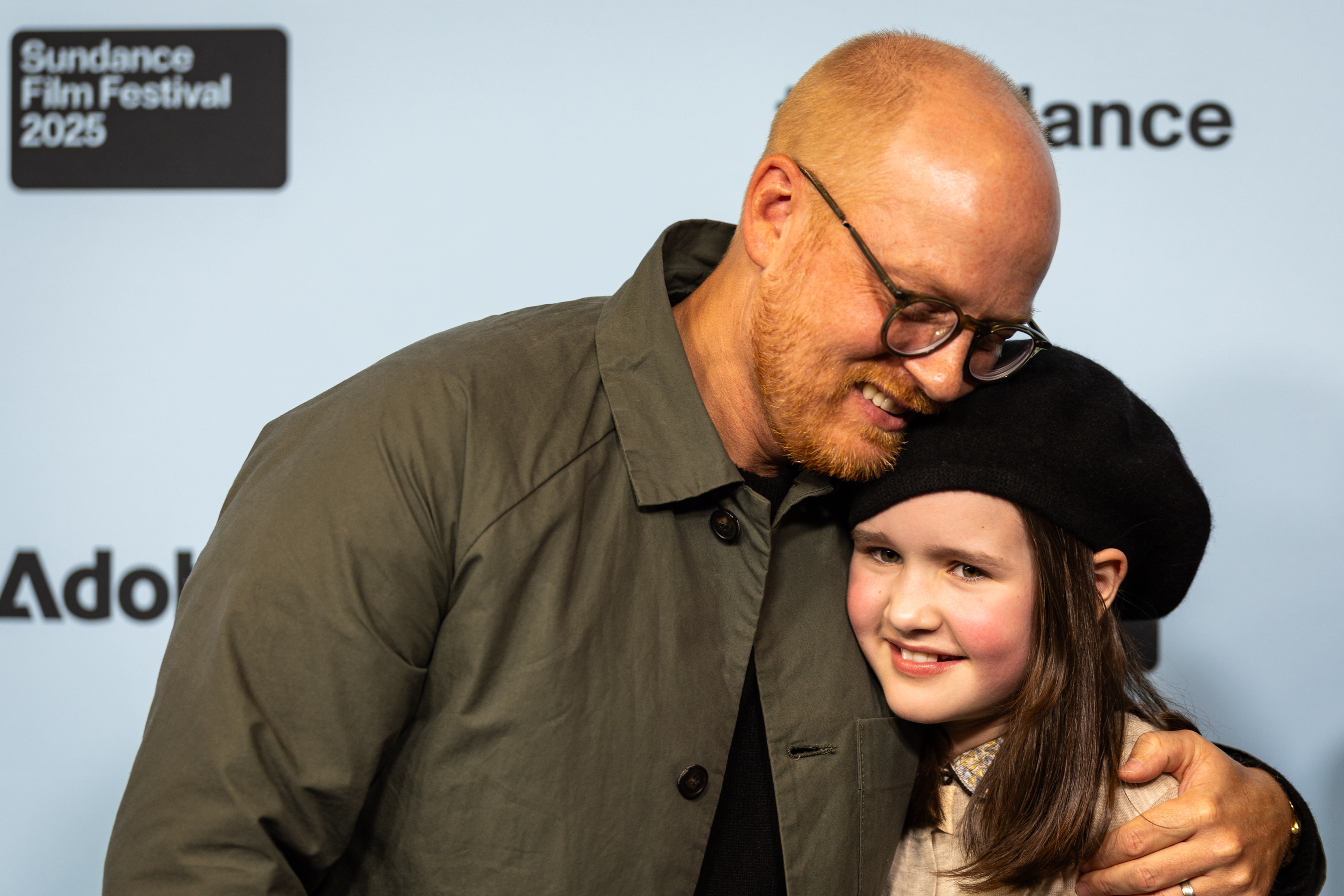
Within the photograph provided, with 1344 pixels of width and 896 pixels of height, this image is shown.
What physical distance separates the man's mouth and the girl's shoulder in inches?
19.8

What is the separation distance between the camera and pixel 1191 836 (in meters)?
1.17

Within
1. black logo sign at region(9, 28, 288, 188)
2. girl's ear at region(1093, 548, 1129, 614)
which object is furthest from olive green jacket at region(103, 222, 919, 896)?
black logo sign at region(9, 28, 288, 188)

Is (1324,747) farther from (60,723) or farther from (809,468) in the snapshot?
(60,723)

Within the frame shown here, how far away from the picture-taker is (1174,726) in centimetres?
132

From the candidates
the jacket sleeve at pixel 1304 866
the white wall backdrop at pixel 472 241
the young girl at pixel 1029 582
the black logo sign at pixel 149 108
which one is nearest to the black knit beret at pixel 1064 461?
the young girl at pixel 1029 582

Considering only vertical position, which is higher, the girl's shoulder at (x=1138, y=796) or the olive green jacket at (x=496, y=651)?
the olive green jacket at (x=496, y=651)

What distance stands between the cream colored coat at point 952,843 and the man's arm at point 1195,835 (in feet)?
0.07

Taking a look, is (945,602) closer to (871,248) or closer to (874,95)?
(871,248)

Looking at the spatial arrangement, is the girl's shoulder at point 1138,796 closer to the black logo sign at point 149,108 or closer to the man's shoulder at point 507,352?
the man's shoulder at point 507,352

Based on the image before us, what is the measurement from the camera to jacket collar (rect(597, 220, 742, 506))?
3.54 ft

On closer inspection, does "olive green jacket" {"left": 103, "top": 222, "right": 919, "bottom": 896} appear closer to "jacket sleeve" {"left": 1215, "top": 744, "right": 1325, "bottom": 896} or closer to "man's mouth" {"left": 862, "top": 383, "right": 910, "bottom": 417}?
"man's mouth" {"left": 862, "top": 383, "right": 910, "bottom": 417}

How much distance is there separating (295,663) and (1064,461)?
2.67 feet

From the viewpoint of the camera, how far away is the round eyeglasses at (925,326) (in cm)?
104

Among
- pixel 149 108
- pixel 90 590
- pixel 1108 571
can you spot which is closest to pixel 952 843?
pixel 1108 571
